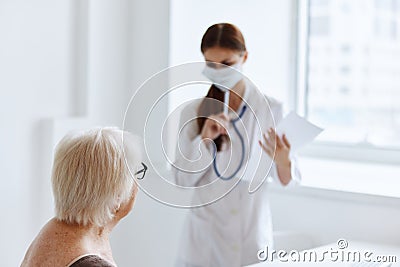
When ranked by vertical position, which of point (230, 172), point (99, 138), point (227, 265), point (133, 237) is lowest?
point (133, 237)

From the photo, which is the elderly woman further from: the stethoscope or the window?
the window

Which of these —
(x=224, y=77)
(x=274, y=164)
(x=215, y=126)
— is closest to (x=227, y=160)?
(x=215, y=126)

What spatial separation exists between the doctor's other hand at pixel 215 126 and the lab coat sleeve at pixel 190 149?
0.05 meters

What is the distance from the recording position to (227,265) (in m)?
1.90

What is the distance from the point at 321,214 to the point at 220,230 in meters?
0.47

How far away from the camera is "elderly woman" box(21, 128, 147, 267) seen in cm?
125

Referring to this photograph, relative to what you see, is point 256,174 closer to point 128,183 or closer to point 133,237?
point 128,183

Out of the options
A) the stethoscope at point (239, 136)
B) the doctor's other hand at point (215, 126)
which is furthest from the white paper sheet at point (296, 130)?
the doctor's other hand at point (215, 126)

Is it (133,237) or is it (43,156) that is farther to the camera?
(133,237)

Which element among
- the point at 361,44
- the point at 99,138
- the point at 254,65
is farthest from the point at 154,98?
the point at 361,44

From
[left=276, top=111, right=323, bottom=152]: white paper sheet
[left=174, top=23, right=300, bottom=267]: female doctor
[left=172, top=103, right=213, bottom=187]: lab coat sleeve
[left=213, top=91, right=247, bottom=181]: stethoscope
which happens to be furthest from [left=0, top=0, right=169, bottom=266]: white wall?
[left=172, top=103, right=213, bottom=187]: lab coat sleeve

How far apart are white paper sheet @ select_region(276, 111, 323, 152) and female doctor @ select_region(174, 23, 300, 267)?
2 centimetres

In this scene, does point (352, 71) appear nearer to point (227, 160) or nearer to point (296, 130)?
point (296, 130)

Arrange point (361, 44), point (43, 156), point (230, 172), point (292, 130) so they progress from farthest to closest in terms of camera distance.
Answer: point (361, 44) < point (43, 156) < point (292, 130) < point (230, 172)
